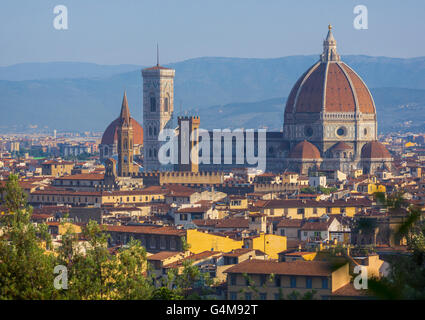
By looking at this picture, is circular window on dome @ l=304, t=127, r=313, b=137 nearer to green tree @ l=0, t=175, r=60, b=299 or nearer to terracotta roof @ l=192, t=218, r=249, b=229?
terracotta roof @ l=192, t=218, r=249, b=229

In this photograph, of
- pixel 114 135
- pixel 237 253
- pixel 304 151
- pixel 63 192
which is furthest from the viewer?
pixel 114 135

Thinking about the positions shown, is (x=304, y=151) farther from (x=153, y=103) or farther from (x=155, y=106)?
(x=153, y=103)

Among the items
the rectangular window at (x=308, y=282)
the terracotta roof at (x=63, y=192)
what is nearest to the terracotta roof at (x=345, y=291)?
the rectangular window at (x=308, y=282)

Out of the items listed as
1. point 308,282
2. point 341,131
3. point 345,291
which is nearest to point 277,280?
point 308,282

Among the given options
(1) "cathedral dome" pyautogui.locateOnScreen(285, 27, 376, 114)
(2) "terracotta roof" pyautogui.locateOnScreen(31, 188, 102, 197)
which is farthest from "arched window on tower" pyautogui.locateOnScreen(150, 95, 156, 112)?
(2) "terracotta roof" pyautogui.locateOnScreen(31, 188, 102, 197)

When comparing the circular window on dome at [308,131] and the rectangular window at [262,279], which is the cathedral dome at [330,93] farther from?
the rectangular window at [262,279]

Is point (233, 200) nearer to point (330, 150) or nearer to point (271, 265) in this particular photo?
point (271, 265)
